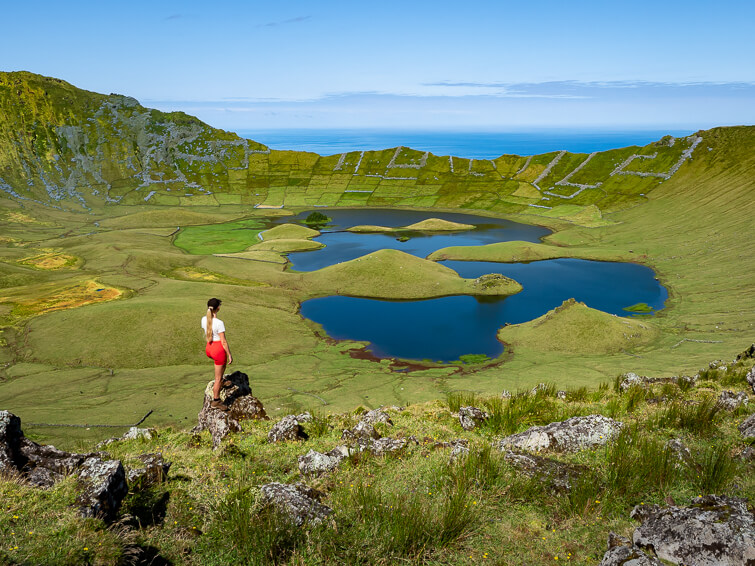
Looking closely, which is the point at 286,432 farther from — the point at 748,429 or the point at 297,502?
the point at 748,429

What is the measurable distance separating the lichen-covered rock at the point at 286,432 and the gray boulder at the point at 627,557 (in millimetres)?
11753

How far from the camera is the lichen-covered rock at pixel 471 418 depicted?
58.2 ft

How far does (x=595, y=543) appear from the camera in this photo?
894 cm

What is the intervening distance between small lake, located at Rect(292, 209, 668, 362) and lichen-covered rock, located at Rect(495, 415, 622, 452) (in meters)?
50.4

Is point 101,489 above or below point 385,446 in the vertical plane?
above

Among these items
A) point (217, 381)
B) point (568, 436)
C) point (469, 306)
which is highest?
point (568, 436)

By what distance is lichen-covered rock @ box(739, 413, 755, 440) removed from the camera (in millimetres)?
13214

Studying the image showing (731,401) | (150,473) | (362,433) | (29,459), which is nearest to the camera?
(150,473)

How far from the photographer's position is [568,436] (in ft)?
46.3

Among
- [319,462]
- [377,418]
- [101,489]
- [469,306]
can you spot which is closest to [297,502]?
[319,462]

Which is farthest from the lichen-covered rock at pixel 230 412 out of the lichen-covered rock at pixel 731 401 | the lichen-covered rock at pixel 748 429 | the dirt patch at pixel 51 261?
the dirt patch at pixel 51 261

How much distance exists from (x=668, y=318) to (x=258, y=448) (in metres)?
87.7

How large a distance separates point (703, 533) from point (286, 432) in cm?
1336

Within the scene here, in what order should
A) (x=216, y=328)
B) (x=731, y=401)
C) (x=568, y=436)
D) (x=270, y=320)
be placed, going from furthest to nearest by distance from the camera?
(x=270, y=320), (x=731, y=401), (x=216, y=328), (x=568, y=436)
